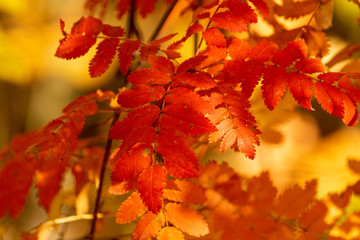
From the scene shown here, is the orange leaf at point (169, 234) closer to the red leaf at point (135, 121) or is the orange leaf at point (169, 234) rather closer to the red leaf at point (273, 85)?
the red leaf at point (135, 121)

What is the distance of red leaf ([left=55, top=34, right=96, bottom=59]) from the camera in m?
0.81

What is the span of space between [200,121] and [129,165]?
6.4 inches

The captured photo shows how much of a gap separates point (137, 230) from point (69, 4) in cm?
195

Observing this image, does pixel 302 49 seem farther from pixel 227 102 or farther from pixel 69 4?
pixel 69 4

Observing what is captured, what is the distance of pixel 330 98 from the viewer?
0.80 metres

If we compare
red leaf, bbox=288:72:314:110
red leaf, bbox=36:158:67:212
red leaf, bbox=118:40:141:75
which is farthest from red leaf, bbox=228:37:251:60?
red leaf, bbox=36:158:67:212

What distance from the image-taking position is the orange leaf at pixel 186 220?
2.51 feet

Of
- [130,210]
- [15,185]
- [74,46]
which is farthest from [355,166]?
[15,185]

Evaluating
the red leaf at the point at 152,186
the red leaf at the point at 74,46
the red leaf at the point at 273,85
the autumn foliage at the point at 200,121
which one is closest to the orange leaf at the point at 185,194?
the autumn foliage at the point at 200,121

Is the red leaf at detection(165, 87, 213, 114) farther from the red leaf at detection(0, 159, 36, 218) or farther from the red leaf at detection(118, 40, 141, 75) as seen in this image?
the red leaf at detection(0, 159, 36, 218)

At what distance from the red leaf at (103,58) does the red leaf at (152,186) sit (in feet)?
0.92

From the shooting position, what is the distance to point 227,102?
778 millimetres

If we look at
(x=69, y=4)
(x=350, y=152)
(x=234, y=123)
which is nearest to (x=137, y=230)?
(x=234, y=123)

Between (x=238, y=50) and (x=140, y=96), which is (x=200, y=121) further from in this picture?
(x=238, y=50)
